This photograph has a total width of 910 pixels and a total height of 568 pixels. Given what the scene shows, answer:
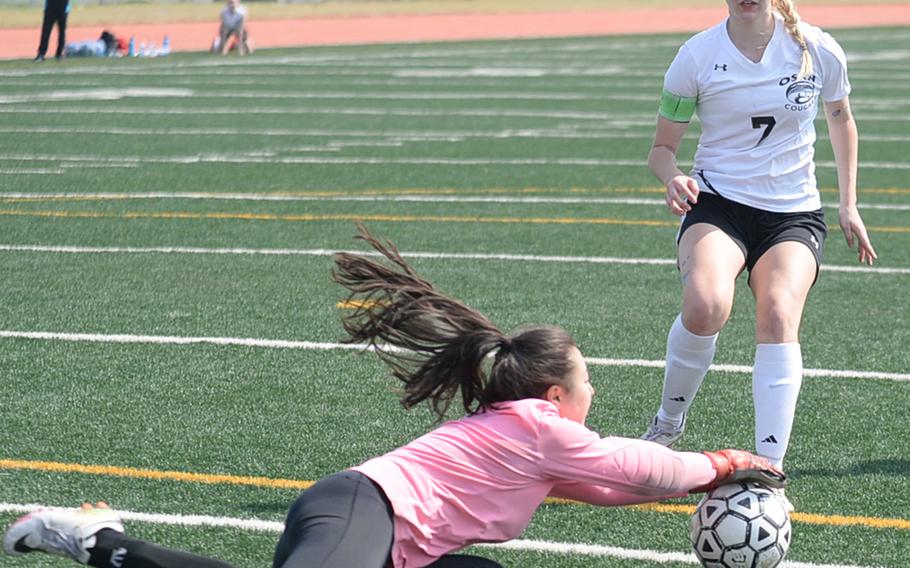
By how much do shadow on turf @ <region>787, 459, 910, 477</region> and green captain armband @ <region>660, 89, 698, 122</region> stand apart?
1387 mm

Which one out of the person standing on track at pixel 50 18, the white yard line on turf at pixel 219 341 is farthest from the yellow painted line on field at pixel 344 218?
the person standing on track at pixel 50 18

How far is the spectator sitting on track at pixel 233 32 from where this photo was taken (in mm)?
29656

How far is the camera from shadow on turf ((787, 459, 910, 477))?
5441 millimetres

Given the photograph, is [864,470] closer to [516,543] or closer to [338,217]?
[516,543]

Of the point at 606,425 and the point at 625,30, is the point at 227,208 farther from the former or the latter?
the point at 625,30

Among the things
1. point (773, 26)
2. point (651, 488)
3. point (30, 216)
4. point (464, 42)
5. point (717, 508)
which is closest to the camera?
point (651, 488)

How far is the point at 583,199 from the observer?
12.4 meters

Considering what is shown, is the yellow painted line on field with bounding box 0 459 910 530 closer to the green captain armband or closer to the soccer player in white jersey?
the soccer player in white jersey

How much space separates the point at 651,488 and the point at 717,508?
0.39 meters

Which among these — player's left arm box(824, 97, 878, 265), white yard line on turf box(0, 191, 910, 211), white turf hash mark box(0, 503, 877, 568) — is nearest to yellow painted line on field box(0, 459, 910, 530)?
white turf hash mark box(0, 503, 877, 568)

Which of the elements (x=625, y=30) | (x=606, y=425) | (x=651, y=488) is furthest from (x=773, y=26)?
(x=625, y=30)

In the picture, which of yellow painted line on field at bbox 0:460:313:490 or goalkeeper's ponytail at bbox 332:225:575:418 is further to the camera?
yellow painted line on field at bbox 0:460:313:490

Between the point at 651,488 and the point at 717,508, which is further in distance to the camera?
the point at 717,508

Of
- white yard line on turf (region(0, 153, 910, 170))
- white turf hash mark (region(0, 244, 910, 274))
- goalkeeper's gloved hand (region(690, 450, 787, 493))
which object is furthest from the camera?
white yard line on turf (region(0, 153, 910, 170))
